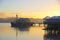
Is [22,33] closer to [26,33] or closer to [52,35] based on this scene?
[26,33]

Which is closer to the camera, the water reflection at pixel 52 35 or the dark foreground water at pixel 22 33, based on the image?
the water reflection at pixel 52 35

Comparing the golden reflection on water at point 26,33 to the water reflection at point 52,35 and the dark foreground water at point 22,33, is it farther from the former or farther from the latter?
the water reflection at point 52,35

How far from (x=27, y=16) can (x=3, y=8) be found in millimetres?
502

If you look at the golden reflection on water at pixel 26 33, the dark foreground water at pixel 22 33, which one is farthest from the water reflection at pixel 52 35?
the golden reflection on water at pixel 26 33

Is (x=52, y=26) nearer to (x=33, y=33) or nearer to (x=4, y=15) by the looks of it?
(x=33, y=33)

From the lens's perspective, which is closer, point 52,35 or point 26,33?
point 52,35

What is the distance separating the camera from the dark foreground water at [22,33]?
236 centimetres

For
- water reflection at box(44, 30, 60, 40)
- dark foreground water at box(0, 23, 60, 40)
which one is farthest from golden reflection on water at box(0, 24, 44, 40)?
water reflection at box(44, 30, 60, 40)

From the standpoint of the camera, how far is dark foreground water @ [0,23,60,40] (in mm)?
2355

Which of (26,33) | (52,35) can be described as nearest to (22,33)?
(26,33)

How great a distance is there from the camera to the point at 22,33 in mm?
2576

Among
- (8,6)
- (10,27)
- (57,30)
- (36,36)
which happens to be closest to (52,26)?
(57,30)

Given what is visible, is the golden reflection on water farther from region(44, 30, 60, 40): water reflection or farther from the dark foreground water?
region(44, 30, 60, 40): water reflection

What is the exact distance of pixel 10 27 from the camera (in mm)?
2727
